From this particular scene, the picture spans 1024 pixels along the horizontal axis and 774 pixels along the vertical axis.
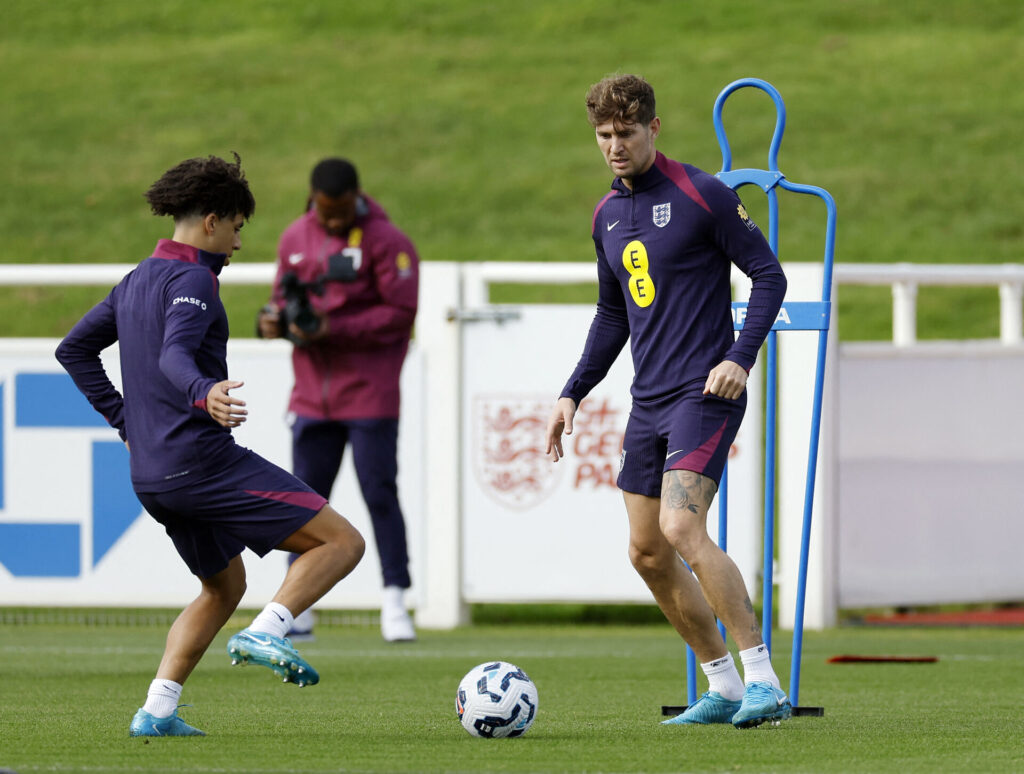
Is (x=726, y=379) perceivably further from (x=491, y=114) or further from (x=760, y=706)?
(x=491, y=114)

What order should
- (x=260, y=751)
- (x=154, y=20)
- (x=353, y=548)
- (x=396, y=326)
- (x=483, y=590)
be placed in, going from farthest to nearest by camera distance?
(x=154, y=20) → (x=483, y=590) → (x=396, y=326) → (x=353, y=548) → (x=260, y=751)

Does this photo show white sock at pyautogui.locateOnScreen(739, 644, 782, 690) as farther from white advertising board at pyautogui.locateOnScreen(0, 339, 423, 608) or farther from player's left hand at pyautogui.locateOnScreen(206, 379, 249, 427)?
white advertising board at pyautogui.locateOnScreen(0, 339, 423, 608)

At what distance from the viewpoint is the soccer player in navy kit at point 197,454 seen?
205 inches

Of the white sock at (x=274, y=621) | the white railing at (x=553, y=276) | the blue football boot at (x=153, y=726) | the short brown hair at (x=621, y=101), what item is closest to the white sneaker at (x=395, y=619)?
the white railing at (x=553, y=276)

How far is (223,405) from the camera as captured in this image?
4.89 metres

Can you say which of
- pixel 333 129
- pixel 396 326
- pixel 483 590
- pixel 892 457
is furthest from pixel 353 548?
pixel 333 129

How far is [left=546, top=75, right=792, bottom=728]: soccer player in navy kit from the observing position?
5480 millimetres

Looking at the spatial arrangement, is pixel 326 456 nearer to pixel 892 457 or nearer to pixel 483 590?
pixel 483 590

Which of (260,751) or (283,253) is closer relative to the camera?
(260,751)

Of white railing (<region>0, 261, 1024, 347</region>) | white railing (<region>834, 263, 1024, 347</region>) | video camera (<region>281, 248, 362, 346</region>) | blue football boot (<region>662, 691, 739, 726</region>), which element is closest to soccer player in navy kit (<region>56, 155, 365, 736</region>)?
blue football boot (<region>662, 691, 739, 726</region>)

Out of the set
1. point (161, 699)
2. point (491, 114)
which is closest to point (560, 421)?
point (161, 699)

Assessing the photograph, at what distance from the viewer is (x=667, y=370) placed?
5.61m

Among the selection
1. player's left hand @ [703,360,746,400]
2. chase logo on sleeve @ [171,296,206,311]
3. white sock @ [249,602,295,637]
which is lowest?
white sock @ [249,602,295,637]

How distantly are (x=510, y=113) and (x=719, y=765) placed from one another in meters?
27.4
